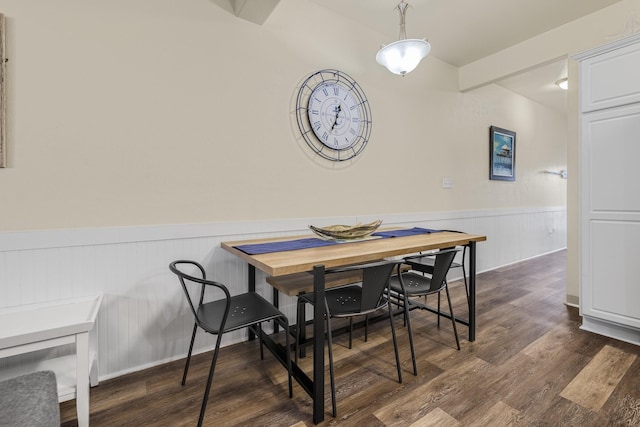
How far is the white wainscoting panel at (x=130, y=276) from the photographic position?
5.06ft

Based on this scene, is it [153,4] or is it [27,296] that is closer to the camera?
[27,296]

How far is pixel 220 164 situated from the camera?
2.05 metres

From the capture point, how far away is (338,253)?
1596mm

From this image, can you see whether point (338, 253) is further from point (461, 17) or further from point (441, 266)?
point (461, 17)

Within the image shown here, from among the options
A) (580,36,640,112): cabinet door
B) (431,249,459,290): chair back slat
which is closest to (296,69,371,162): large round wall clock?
(431,249,459,290): chair back slat


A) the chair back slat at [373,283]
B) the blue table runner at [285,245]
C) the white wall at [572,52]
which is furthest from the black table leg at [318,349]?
the white wall at [572,52]

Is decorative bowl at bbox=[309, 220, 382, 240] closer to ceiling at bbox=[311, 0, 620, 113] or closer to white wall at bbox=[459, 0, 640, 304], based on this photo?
ceiling at bbox=[311, 0, 620, 113]

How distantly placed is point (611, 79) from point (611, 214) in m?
0.95

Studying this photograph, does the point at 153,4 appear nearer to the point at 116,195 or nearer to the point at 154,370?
the point at 116,195

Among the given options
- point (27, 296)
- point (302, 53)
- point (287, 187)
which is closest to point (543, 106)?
point (302, 53)

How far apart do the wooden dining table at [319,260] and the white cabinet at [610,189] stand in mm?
946

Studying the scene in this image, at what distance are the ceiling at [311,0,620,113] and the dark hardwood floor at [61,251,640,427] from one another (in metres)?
2.60

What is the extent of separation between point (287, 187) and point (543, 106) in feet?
16.2

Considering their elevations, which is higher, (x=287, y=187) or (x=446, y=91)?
(x=446, y=91)
